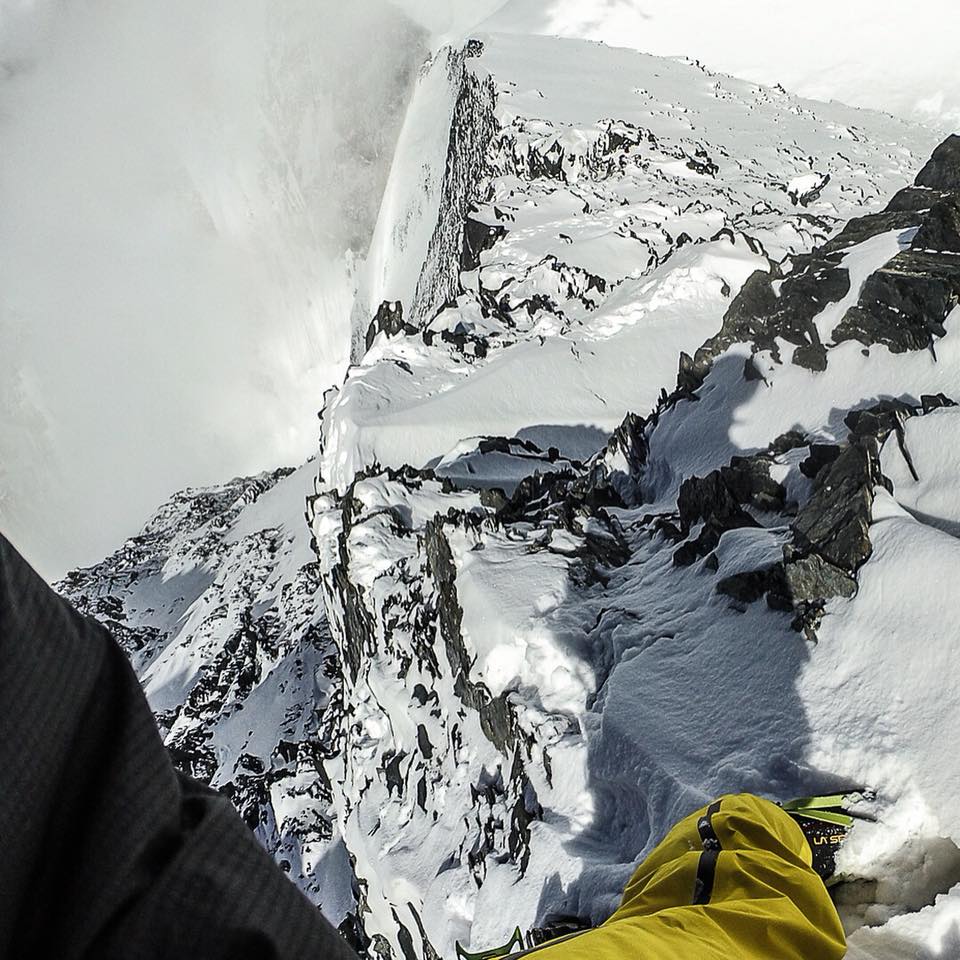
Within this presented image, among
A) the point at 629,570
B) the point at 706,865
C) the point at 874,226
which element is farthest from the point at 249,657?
the point at 706,865

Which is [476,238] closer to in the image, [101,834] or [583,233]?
[583,233]

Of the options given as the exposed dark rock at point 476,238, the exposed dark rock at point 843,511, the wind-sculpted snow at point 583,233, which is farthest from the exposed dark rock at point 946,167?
the exposed dark rock at point 476,238

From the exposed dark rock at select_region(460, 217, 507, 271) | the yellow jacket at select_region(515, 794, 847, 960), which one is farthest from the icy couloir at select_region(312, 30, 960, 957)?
the exposed dark rock at select_region(460, 217, 507, 271)

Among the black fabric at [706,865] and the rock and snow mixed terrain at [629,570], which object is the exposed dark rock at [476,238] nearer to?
the rock and snow mixed terrain at [629,570]

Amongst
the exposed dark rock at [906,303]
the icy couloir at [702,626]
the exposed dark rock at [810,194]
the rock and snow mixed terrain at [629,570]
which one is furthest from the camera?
the exposed dark rock at [810,194]

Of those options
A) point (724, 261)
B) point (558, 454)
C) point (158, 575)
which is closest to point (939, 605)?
point (558, 454)

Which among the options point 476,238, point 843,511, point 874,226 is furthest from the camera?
point 476,238

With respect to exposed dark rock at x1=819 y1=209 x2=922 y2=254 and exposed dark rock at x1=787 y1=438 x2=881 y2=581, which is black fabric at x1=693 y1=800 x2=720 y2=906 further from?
exposed dark rock at x1=819 y1=209 x2=922 y2=254
